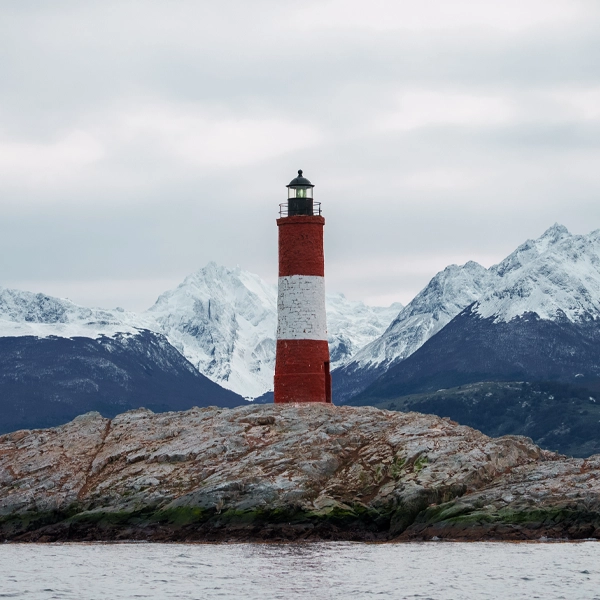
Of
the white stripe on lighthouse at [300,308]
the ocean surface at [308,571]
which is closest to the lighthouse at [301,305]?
the white stripe on lighthouse at [300,308]

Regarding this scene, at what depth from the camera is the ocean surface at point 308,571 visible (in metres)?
A: 59.7

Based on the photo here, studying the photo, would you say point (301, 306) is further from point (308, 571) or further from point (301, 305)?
point (308, 571)

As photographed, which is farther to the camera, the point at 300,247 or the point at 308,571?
the point at 300,247

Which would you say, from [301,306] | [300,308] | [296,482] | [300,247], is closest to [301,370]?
[300,308]

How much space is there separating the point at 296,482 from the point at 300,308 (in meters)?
15.3

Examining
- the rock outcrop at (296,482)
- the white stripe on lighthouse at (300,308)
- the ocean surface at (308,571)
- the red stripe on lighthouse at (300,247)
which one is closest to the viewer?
the ocean surface at (308,571)

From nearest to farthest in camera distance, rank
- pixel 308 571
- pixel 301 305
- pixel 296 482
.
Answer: pixel 308 571 < pixel 296 482 < pixel 301 305

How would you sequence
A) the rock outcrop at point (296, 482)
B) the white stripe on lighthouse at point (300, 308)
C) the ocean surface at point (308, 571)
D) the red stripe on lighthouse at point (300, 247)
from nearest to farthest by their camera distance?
the ocean surface at point (308, 571)
the rock outcrop at point (296, 482)
the white stripe on lighthouse at point (300, 308)
the red stripe on lighthouse at point (300, 247)

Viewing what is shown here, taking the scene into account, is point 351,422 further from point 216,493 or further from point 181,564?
point 181,564

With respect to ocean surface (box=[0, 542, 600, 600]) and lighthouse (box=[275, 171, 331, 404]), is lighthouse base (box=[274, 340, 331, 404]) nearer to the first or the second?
lighthouse (box=[275, 171, 331, 404])

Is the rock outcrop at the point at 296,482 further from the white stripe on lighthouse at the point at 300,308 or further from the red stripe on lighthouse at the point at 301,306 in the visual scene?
the white stripe on lighthouse at the point at 300,308

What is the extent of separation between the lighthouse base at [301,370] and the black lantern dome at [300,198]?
28.8 ft

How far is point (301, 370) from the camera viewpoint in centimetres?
9056

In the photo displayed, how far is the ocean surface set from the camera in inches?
2351
